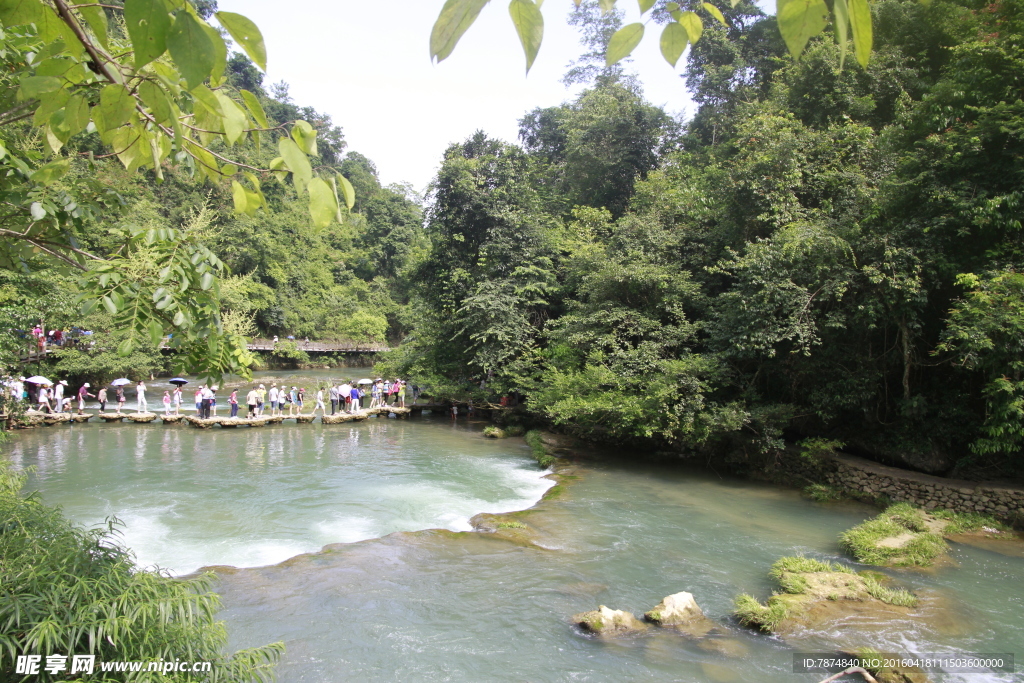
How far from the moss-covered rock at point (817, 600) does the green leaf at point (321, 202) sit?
625 centimetres

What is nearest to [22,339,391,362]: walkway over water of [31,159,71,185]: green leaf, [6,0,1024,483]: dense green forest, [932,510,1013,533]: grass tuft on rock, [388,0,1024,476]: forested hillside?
[6,0,1024,483]: dense green forest

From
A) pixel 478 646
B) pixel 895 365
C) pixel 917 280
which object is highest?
pixel 917 280

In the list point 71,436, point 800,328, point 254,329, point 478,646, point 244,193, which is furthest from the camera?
point 254,329

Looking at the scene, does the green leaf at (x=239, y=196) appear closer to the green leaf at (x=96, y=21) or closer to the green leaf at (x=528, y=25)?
the green leaf at (x=96, y=21)

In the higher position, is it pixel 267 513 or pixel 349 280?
pixel 349 280

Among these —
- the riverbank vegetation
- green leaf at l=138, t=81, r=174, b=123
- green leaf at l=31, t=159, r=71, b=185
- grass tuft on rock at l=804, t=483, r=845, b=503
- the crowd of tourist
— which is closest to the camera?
green leaf at l=138, t=81, r=174, b=123

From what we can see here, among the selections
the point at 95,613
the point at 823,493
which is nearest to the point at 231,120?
the point at 95,613

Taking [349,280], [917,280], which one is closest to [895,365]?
[917,280]

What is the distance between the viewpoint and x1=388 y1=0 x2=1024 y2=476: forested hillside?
9219mm

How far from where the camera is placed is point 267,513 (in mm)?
9336

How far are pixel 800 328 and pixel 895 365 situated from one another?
241 cm

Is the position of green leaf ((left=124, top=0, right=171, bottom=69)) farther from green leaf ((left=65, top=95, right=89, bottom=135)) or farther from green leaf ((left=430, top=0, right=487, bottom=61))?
green leaf ((left=65, top=95, right=89, bottom=135))

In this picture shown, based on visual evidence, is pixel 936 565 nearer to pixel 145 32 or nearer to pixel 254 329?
pixel 145 32

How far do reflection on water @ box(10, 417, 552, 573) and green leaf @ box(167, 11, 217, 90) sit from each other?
7.41 meters
